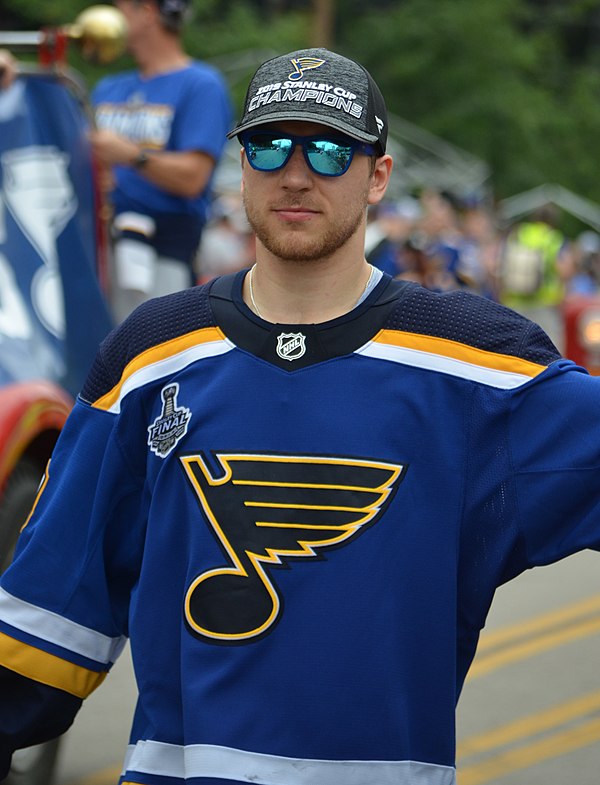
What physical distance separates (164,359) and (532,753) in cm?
293

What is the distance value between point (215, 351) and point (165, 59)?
12.9 ft

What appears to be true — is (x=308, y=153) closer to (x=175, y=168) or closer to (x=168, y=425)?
(x=168, y=425)

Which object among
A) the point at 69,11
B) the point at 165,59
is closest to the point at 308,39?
the point at 69,11

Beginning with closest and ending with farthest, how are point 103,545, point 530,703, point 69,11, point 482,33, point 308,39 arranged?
point 103,545, point 530,703, point 69,11, point 308,39, point 482,33

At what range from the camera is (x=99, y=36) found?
5.95 m

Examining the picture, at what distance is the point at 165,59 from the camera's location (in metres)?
6.41

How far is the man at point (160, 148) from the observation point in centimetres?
617

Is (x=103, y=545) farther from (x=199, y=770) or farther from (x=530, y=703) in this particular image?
(x=530, y=703)

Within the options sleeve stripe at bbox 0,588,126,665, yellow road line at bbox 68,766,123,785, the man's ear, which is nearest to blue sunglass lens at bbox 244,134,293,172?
the man's ear

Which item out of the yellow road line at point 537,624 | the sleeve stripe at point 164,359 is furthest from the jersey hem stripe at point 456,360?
the yellow road line at point 537,624

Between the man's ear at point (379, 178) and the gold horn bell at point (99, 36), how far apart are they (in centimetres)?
329

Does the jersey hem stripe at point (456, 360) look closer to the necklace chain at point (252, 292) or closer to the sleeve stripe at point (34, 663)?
the necklace chain at point (252, 292)

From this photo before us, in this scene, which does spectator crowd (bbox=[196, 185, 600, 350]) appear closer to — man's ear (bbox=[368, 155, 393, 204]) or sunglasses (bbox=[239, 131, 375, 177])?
man's ear (bbox=[368, 155, 393, 204])

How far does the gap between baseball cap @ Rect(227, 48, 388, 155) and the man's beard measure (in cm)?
13
